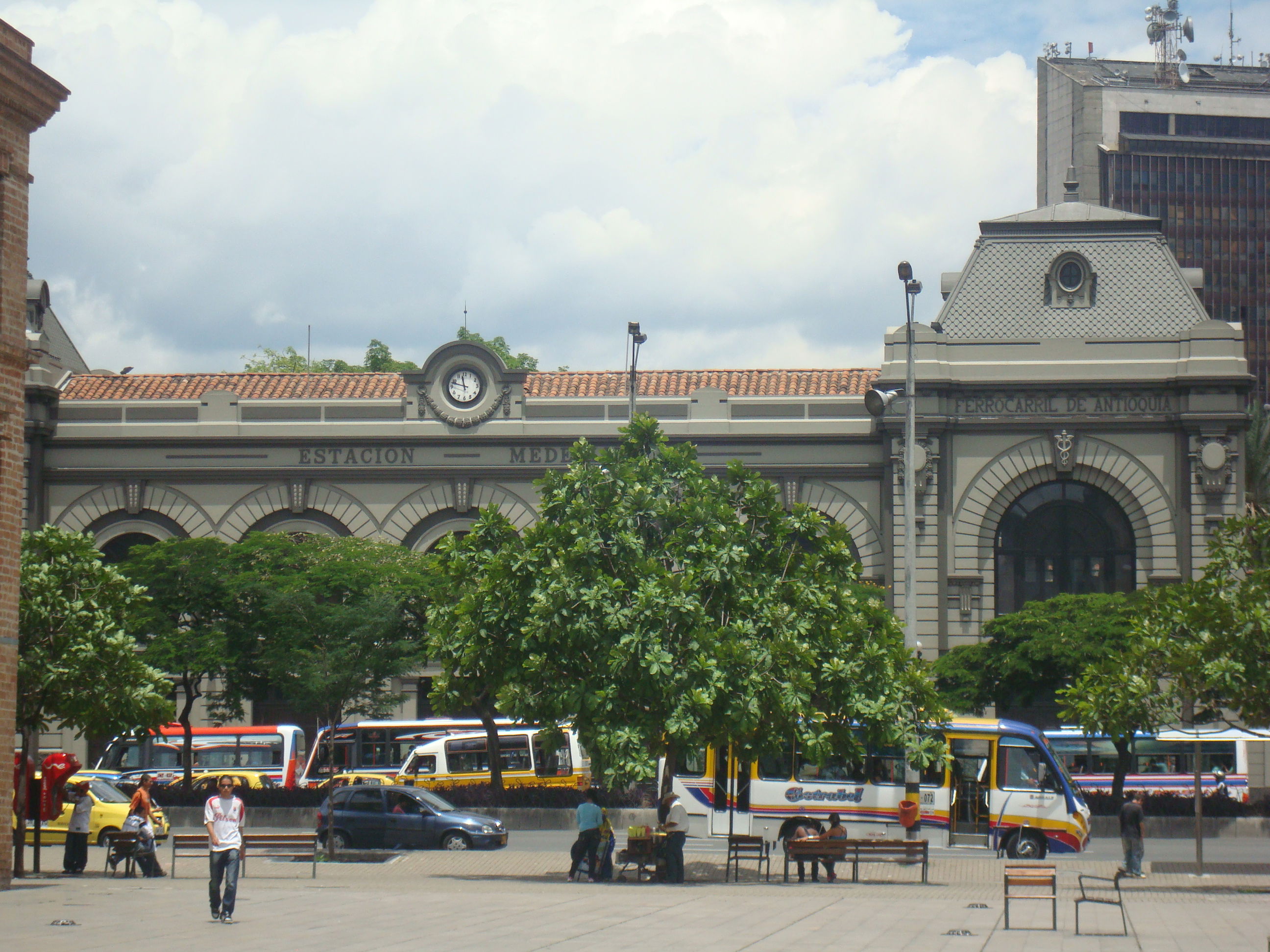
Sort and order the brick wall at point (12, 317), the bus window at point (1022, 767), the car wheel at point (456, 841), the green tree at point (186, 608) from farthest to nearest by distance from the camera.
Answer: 1. the green tree at point (186, 608)
2. the car wheel at point (456, 841)
3. the bus window at point (1022, 767)
4. the brick wall at point (12, 317)

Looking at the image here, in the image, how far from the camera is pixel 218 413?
163 ft

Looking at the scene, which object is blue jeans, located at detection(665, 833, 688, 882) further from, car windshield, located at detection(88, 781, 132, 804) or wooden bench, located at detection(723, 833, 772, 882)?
car windshield, located at detection(88, 781, 132, 804)

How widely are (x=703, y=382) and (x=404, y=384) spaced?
996 centimetres

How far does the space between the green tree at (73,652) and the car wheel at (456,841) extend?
298 inches

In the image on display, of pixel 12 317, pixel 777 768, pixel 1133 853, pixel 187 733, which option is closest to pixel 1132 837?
pixel 1133 853

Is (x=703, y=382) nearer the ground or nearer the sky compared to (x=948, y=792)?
nearer the sky

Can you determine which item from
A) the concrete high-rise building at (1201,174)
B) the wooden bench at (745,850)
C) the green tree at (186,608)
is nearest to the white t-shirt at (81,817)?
the wooden bench at (745,850)

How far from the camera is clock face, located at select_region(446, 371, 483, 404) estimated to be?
162 feet

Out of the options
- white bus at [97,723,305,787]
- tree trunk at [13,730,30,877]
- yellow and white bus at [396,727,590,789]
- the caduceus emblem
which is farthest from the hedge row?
tree trunk at [13,730,30,877]

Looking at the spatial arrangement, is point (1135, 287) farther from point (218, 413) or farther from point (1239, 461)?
point (218, 413)

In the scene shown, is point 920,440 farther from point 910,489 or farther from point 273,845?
point 273,845

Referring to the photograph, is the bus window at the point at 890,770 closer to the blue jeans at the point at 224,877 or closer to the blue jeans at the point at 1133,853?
the blue jeans at the point at 1133,853

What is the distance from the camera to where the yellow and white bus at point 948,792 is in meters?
30.6

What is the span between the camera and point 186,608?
4144cm
